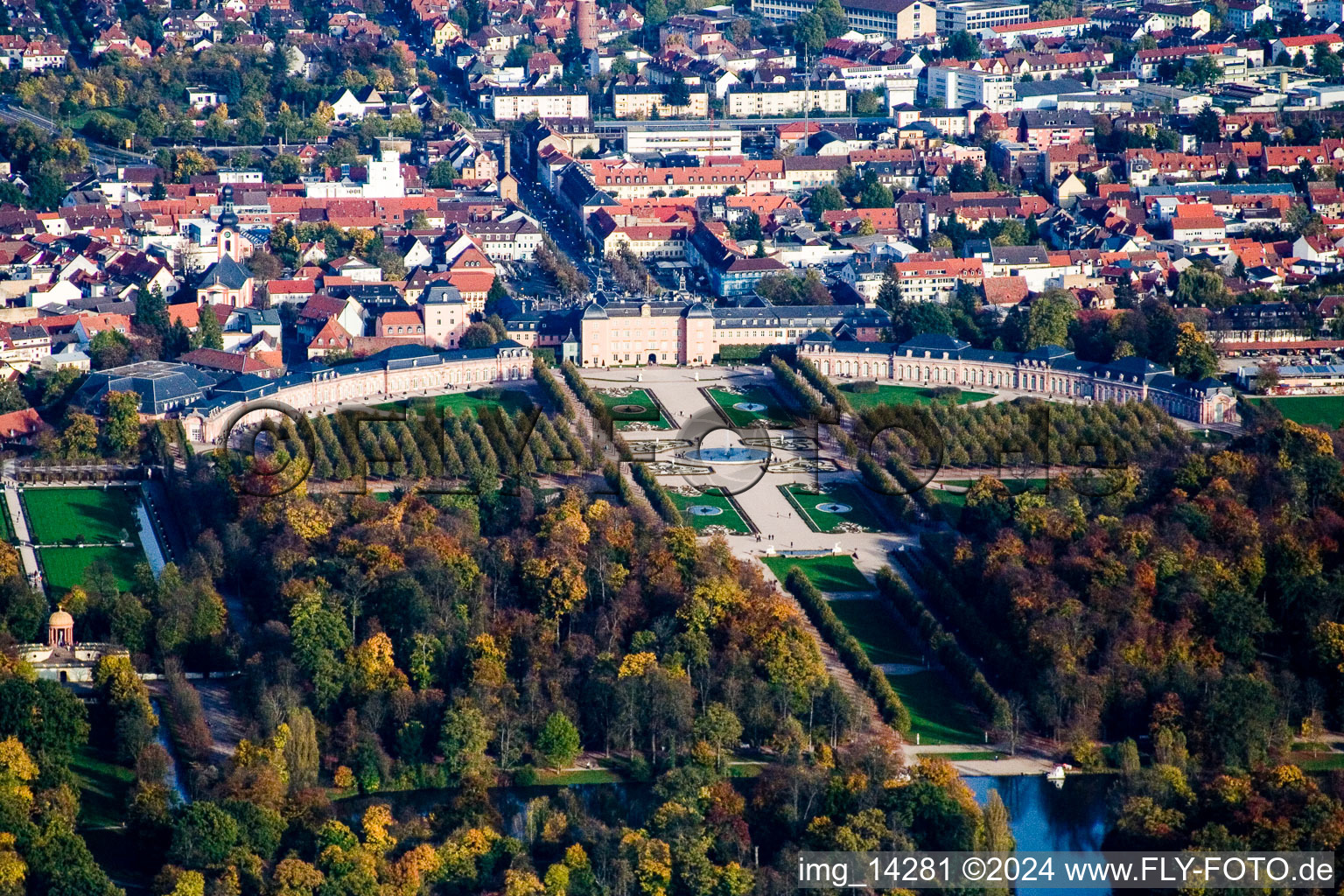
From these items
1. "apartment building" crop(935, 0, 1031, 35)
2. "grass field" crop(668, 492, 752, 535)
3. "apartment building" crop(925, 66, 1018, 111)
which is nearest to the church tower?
"grass field" crop(668, 492, 752, 535)

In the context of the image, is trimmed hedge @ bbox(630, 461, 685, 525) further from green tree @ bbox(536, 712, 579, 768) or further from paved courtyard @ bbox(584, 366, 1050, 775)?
green tree @ bbox(536, 712, 579, 768)

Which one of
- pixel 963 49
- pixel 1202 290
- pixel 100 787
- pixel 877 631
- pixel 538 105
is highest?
pixel 963 49

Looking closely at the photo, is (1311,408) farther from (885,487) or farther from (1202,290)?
(885,487)

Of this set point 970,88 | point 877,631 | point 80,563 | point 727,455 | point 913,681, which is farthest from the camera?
point 970,88

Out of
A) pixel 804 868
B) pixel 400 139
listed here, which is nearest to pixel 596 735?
pixel 804 868

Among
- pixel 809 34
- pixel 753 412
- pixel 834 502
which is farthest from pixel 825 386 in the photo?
pixel 809 34

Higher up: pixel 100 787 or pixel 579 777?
pixel 100 787
